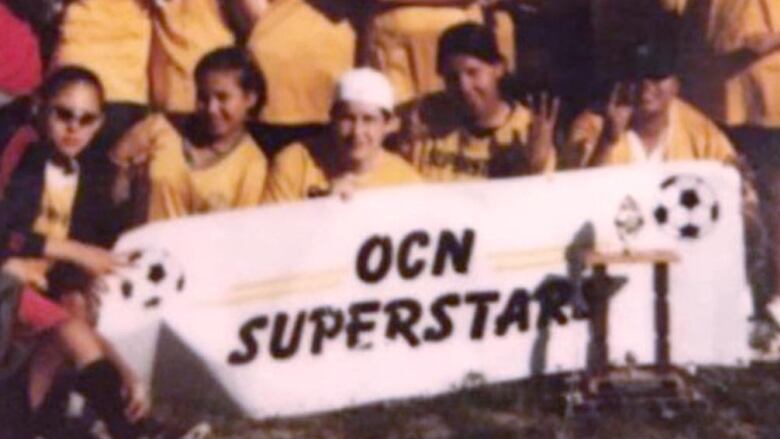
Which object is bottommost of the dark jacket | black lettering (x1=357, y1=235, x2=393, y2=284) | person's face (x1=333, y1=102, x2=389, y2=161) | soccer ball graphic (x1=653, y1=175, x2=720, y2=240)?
black lettering (x1=357, y1=235, x2=393, y2=284)

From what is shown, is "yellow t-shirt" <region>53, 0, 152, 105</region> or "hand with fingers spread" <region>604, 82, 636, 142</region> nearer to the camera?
"yellow t-shirt" <region>53, 0, 152, 105</region>

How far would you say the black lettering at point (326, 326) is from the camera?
7.06 meters

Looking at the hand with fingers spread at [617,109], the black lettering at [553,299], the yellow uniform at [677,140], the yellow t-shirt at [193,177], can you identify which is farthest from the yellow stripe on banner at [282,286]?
the hand with fingers spread at [617,109]

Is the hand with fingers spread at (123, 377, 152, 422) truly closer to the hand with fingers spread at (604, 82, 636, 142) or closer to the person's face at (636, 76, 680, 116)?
the hand with fingers spread at (604, 82, 636, 142)

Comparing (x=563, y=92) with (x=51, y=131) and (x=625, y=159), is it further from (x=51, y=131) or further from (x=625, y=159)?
(x=51, y=131)

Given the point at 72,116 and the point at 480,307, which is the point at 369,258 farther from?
the point at 72,116

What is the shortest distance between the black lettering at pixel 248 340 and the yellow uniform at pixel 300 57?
0.88 m

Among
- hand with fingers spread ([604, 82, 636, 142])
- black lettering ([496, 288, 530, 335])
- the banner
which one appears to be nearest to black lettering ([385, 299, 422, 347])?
the banner

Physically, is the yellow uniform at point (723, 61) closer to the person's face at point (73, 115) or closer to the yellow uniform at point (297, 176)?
the yellow uniform at point (297, 176)

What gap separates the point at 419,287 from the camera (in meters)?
7.13

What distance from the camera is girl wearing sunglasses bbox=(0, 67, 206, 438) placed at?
6.88 meters

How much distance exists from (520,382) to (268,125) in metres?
1.63

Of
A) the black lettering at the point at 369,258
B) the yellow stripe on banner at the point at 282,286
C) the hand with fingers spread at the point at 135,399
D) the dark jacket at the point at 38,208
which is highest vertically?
the dark jacket at the point at 38,208

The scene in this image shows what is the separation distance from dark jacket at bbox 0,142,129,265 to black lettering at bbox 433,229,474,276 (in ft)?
4.58
